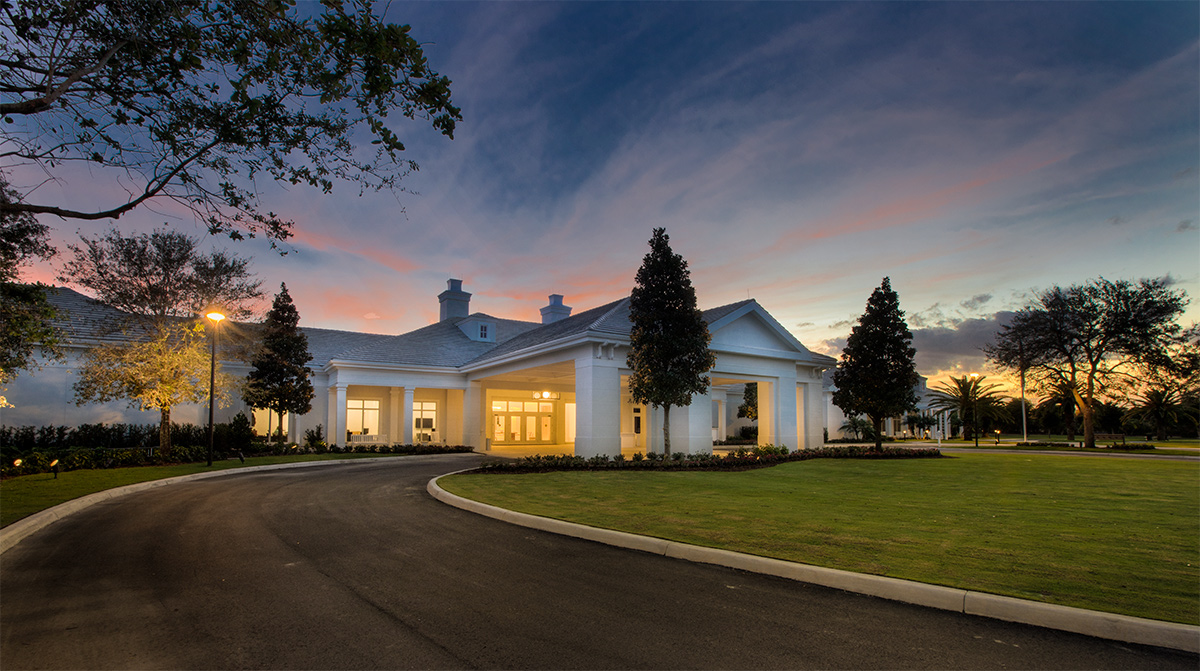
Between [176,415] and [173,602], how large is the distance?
27.3 m

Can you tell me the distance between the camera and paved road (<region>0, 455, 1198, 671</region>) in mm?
4129

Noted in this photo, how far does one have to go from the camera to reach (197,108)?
870 centimetres

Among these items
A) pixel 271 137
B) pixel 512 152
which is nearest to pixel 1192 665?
pixel 271 137

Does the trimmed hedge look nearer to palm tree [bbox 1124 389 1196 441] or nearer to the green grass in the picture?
the green grass

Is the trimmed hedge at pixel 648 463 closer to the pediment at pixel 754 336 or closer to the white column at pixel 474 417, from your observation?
the pediment at pixel 754 336

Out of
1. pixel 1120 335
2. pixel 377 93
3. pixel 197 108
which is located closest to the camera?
pixel 377 93

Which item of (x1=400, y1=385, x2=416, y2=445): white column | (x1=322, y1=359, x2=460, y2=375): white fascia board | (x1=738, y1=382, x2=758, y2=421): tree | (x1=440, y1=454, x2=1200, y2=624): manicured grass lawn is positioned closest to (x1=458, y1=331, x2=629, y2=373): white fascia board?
(x1=322, y1=359, x2=460, y2=375): white fascia board

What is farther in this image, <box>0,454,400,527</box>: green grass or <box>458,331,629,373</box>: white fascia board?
<box>458,331,629,373</box>: white fascia board

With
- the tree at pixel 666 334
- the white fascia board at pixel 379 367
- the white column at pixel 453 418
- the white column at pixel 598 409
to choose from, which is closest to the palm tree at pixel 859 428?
the tree at pixel 666 334

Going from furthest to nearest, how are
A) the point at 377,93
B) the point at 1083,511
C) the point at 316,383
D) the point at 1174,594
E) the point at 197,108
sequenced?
the point at 316,383, the point at 1083,511, the point at 197,108, the point at 377,93, the point at 1174,594

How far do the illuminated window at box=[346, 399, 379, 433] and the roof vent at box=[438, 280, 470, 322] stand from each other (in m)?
9.84

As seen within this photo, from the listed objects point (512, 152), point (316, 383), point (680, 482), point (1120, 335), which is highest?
point (512, 152)

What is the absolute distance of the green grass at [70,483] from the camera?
1112 cm

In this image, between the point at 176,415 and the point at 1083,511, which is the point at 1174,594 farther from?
the point at 176,415
